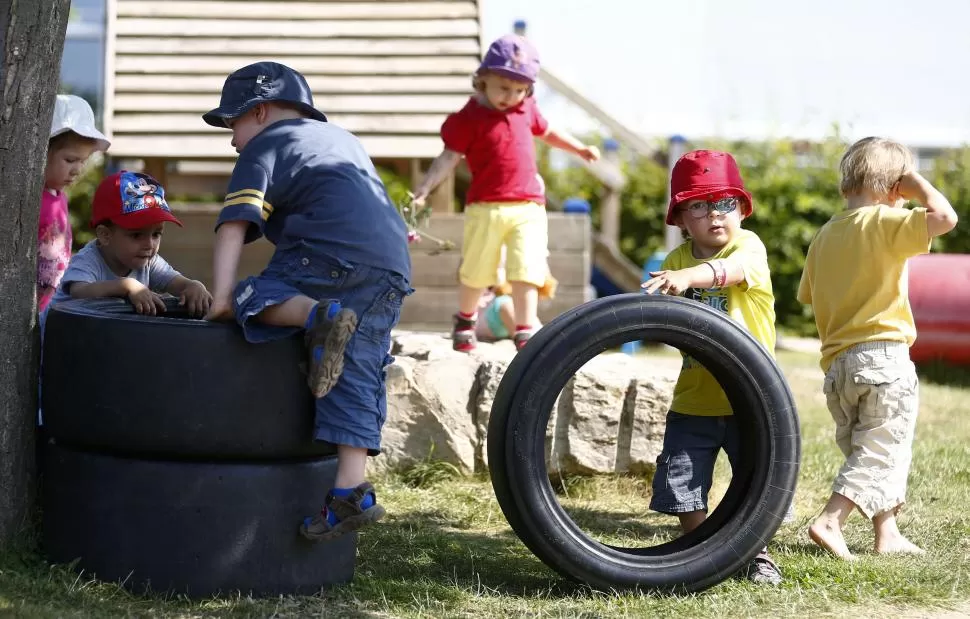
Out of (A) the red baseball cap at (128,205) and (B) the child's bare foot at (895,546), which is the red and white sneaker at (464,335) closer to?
A: (A) the red baseball cap at (128,205)

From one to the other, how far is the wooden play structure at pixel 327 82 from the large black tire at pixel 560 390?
13.7ft

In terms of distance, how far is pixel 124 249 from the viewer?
3955 millimetres

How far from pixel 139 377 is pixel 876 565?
2.52 m

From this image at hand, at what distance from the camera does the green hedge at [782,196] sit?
41.1 ft

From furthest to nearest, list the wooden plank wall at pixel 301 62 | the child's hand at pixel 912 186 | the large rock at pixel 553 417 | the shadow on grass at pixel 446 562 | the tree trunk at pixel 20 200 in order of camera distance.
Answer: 1. the wooden plank wall at pixel 301 62
2. the large rock at pixel 553 417
3. the child's hand at pixel 912 186
4. the shadow on grass at pixel 446 562
5. the tree trunk at pixel 20 200

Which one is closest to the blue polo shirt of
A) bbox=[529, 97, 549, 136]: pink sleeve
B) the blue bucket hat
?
the blue bucket hat

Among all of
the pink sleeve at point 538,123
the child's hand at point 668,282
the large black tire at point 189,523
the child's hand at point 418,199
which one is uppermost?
the pink sleeve at point 538,123

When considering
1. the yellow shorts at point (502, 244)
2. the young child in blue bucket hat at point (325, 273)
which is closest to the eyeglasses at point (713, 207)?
the young child in blue bucket hat at point (325, 273)

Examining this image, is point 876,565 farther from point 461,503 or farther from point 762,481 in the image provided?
point 461,503

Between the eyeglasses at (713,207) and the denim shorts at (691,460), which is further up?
the eyeglasses at (713,207)

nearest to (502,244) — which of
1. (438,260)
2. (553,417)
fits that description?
(553,417)

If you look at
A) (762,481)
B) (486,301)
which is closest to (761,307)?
(762,481)

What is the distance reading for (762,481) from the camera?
3.49 metres

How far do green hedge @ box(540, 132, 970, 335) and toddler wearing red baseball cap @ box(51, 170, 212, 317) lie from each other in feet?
30.0
